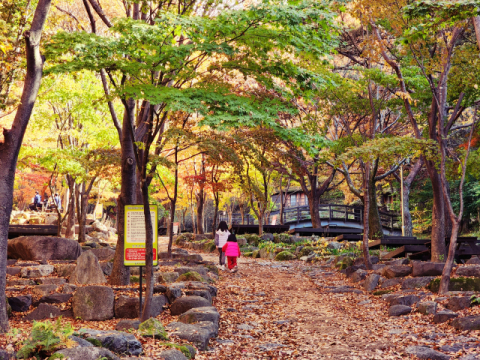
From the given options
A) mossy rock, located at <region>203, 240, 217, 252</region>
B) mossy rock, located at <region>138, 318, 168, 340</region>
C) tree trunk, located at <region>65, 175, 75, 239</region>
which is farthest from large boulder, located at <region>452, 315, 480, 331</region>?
mossy rock, located at <region>203, 240, 217, 252</region>

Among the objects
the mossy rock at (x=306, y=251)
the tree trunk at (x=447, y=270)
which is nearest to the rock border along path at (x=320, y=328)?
the tree trunk at (x=447, y=270)

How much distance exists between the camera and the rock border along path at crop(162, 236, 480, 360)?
6285 mm

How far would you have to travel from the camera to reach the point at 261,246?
75.4 ft

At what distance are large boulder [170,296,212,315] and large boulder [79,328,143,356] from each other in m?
3.07

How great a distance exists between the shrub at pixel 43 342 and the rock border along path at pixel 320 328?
90.2 inches

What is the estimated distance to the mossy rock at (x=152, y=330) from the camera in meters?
5.95

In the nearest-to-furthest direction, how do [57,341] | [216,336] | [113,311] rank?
[57,341], [216,336], [113,311]

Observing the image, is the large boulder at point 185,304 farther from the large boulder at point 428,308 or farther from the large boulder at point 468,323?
the large boulder at point 468,323

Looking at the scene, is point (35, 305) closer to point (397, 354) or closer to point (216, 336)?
point (216, 336)

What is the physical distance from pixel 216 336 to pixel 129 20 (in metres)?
5.17

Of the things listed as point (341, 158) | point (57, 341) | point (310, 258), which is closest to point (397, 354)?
point (57, 341)

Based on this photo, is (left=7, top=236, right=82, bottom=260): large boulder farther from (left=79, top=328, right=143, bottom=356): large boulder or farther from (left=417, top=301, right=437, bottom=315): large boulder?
(left=417, top=301, right=437, bottom=315): large boulder

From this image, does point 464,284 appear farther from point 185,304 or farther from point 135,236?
point 135,236

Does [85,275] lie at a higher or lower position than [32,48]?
lower
